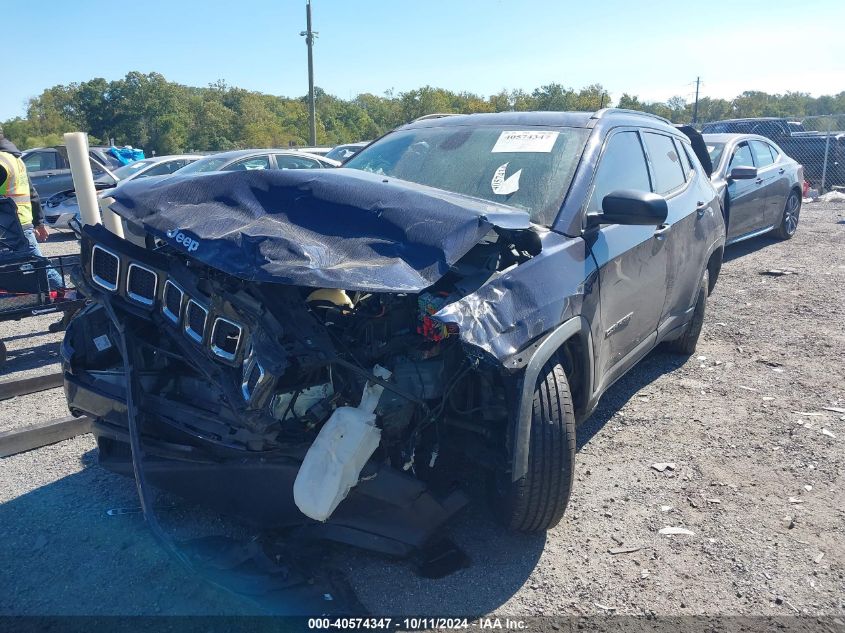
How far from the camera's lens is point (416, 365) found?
2742 millimetres

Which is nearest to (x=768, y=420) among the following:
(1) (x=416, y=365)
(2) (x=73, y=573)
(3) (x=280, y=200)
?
(1) (x=416, y=365)

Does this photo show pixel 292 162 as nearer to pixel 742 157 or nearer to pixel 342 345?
pixel 742 157

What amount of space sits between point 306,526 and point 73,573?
1.02m

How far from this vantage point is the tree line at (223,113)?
51500 millimetres

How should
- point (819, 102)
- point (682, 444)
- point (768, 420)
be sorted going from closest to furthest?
1. point (682, 444)
2. point (768, 420)
3. point (819, 102)

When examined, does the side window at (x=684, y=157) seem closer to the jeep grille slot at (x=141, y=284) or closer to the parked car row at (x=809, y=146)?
Result: the jeep grille slot at (x=141, y=284)

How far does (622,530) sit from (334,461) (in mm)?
1562

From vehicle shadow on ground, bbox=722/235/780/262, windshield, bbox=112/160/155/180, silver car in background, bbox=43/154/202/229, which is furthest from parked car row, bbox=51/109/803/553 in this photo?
windshield, bbox=112/160/155/180

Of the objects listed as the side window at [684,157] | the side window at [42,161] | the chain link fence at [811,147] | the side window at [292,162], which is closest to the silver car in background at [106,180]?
the side window at [42,161]

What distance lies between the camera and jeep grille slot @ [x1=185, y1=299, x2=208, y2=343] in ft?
8.50

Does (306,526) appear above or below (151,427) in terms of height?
below

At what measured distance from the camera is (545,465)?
2848 millimetres

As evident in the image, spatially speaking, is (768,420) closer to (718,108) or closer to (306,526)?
(306,526)

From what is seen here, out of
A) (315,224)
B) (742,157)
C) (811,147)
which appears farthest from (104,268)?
(811,147)
